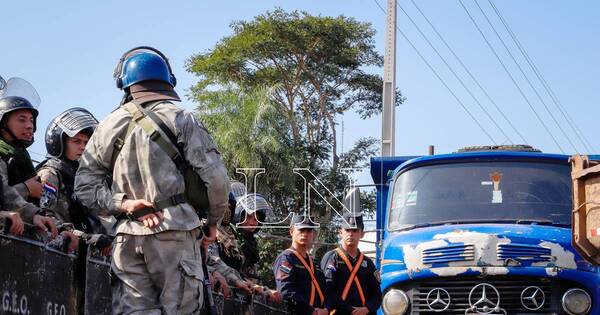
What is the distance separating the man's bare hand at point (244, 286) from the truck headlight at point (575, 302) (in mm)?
2869

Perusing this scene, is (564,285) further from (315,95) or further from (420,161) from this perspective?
(315,95)

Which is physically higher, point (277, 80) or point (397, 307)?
point (277, 80)

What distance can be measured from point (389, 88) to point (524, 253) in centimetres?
1465

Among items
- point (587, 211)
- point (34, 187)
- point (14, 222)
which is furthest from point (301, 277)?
point (14, 222)

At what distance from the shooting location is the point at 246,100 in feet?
118

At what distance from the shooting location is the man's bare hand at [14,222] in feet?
18.8

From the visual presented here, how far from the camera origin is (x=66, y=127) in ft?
26.3

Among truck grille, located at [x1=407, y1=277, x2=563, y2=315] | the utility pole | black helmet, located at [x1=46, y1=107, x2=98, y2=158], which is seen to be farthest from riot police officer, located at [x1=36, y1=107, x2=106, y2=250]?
the utility pole

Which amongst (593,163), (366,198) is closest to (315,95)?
(366,198)

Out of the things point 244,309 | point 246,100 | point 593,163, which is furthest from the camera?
point 246,100

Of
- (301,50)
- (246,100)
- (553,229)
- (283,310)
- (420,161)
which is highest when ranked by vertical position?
(301,50)

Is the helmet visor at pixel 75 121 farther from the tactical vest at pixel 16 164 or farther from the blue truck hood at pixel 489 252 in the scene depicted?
the blue truck hood at pixel 489 252

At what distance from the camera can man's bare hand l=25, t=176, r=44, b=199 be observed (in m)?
6.87

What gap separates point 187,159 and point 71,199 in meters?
1.61
